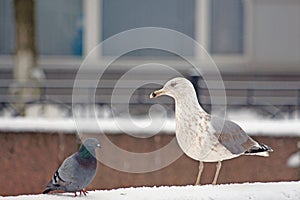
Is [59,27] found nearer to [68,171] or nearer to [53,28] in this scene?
[53,28]

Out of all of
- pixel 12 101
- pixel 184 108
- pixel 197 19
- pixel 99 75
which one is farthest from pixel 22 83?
pixel 184 108

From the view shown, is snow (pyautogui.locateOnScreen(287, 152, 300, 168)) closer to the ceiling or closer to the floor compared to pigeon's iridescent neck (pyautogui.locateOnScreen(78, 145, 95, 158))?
closer to the floor

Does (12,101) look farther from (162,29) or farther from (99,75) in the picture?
(162,29)

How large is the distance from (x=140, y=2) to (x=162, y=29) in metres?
0.56

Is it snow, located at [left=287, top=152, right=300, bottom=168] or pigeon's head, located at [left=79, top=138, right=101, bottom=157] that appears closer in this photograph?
pigeon's head, located at [left=79, top=138, right=101, bottom=157]

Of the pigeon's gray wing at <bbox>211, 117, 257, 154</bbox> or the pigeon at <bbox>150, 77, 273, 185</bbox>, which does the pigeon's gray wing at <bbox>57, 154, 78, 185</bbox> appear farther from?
the pigeon's gray wing at <bbox>211, 117, 257, 154</bbox>

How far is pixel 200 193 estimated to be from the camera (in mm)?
2975

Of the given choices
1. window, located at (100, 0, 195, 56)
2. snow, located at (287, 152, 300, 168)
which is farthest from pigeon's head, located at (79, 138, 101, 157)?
window, located at (100, 0, 195, 56)

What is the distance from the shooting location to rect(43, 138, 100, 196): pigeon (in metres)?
3.08

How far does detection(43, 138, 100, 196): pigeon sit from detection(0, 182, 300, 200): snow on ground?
5 centimetres

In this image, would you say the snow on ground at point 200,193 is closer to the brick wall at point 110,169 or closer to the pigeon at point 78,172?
the pigeon at point 78,172

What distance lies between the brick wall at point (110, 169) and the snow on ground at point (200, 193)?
3481mm

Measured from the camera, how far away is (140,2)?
11039 millimetres

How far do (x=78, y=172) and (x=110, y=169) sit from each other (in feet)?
12.4
